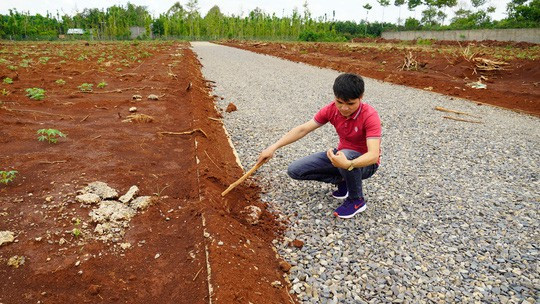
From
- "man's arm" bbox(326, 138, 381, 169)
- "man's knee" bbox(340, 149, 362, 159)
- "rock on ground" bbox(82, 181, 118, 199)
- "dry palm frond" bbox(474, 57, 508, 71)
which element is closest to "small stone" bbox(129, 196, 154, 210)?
"rock on ground" bbox(82, 181, 118, 199)

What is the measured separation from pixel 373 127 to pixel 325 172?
2.94 feet

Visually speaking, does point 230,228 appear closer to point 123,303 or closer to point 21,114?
point 123,303

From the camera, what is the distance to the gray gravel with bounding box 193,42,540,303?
8.97 ft

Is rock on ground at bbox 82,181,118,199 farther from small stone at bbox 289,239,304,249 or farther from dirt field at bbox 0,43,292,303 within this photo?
small stone at bbox 289,239,304,249

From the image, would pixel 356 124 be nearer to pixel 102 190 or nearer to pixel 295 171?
pixel 295 171

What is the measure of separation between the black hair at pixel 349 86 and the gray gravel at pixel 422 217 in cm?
134

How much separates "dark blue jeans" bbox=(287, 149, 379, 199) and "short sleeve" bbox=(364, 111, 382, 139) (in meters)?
0.41

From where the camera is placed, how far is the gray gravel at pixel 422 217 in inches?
108

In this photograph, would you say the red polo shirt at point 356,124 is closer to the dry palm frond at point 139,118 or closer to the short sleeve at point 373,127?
the short sleeve at point 373,127

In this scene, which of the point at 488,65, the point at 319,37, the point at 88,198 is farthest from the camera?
the point at 319,37

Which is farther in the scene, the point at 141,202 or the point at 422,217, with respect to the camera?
the point at 422,217

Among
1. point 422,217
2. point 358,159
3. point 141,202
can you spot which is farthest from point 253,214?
point 422,217

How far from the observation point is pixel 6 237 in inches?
107

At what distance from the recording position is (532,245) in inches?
126
